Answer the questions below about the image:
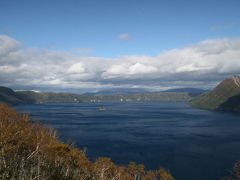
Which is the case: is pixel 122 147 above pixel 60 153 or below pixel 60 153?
below

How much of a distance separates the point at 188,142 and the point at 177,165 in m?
47.6

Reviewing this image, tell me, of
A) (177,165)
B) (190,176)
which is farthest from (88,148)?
(190,176)

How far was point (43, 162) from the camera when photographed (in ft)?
78.0

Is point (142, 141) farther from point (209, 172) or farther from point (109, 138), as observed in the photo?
point (209, 172)

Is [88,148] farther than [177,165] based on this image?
Yes

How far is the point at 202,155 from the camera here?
111500 mm

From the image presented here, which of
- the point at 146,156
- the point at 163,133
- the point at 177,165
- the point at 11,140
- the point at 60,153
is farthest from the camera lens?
the point at 163,133

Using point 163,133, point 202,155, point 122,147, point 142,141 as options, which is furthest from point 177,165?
point 163,133

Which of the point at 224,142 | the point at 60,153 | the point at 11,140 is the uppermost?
the point at 11,140

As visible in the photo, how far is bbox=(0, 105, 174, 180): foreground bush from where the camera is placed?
695 inches

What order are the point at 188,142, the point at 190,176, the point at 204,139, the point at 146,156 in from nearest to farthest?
1. the point at 190,176
2. the point at 146,156
3. the point at 188,142
4. the point at 204,139

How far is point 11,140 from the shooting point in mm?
46906

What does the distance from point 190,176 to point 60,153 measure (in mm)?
52499

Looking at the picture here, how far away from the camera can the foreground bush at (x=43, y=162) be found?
17641 millimetres
